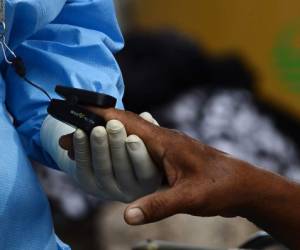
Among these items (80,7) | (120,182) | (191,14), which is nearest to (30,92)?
(80,7)

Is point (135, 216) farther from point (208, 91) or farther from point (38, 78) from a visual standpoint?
point (208, 91)

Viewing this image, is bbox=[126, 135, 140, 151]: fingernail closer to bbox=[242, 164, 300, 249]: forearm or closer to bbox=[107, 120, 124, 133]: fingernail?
bbox=[107, 120, 124, 133]: fingernail

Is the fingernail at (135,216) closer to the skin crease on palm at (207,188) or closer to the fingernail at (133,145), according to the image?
→ the skin crease on palm at (207,188)

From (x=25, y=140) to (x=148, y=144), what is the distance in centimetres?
38

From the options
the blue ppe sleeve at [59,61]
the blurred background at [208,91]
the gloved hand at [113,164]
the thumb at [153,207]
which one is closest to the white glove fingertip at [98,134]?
the gloved hand at [113,164]

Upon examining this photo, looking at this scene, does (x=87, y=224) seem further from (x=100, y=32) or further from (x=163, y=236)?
(x=100, y=32)

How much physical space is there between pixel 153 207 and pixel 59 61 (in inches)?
19.7

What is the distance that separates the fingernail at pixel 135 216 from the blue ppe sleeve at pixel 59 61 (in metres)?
0.41

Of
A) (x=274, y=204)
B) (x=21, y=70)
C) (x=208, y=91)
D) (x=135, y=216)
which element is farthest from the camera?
(x=208, y=91)

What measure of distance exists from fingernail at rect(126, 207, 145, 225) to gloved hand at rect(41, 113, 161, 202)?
131mm

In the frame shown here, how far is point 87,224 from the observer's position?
9.86ft

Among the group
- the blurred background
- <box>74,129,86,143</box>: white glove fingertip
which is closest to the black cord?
<box>74,129,86,143</box>: white glove fingertip

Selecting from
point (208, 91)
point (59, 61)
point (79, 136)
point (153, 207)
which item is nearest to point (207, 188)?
point (153, 207)

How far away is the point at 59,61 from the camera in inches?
59.4
